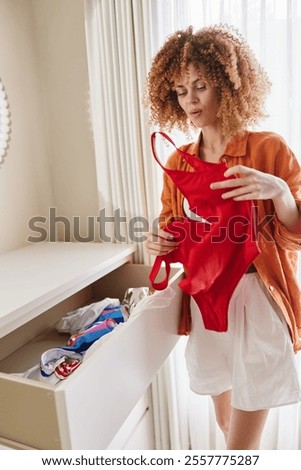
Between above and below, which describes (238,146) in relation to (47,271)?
above

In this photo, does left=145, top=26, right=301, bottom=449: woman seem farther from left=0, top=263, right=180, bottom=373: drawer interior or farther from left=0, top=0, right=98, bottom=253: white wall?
left=0, top=0, right=98, bottom=253: white wall

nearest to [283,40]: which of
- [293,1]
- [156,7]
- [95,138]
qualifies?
[293,1]

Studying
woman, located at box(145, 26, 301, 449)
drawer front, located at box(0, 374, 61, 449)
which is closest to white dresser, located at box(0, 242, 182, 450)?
drawer front, located at box(0, 374, 61, 449)

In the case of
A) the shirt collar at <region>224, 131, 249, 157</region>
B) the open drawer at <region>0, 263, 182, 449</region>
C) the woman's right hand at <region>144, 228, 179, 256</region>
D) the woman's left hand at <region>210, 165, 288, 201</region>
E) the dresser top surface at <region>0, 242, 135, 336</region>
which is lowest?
the open drawer at <region>0, 263, 182, 449</region>

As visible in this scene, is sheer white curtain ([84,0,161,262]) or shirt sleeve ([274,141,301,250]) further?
sheer white curtain ([84,0,161,262])

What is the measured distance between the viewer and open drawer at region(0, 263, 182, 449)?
2.10ft

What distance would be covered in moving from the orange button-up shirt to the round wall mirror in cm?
91

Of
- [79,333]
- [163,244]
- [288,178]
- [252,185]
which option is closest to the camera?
[252,185]

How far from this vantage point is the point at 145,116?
4.87 feet

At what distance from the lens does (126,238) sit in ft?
5.36

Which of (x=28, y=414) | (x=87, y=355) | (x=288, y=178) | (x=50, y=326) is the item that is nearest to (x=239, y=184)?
(x=288, y=178)

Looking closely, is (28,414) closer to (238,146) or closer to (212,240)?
(212,240)

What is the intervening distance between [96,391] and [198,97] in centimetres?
76
